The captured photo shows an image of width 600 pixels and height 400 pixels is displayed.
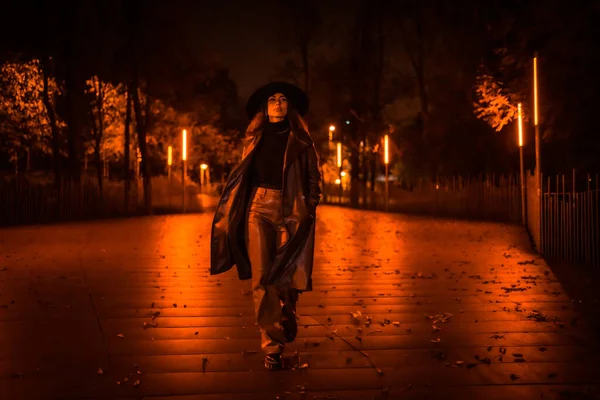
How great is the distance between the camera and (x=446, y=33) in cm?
3300

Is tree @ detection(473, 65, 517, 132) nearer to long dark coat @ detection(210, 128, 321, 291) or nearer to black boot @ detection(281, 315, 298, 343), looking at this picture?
long dark coat @ detection(210, 128, 321, 291)

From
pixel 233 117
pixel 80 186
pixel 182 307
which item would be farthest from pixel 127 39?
pixel 233 117

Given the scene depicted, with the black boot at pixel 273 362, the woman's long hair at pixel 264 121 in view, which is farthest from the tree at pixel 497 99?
the black boot at pixel 273 362

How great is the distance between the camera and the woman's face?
20.7 ft

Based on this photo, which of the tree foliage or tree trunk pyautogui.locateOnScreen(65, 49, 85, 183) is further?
the tree foliage

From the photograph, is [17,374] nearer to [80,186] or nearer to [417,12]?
[80,186]

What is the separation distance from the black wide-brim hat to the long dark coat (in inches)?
11.5

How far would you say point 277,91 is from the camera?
6398mm

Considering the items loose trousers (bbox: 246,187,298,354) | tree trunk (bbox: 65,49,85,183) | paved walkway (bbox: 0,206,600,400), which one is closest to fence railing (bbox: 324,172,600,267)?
paved walkway (bbox: 0,206,600,400)

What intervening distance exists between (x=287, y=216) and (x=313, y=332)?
1958 mm

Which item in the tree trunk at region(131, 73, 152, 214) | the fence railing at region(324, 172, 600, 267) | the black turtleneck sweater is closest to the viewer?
the black turtleneck sweater

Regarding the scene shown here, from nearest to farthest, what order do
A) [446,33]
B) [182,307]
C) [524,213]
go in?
[182,307]
[524,213]
[446,33]

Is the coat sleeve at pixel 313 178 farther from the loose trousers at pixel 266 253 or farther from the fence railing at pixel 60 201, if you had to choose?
the fence railing at pixel 60 201

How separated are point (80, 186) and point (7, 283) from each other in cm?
1836
